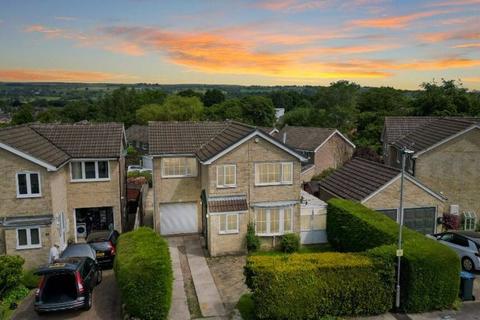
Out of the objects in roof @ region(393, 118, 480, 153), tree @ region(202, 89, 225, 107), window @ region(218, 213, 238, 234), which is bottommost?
window @ region(218, 213, 238, 234)

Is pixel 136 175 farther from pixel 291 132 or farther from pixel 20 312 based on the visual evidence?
pixel 20 312

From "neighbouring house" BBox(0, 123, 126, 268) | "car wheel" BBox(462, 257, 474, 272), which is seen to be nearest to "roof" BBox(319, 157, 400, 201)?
"car wheel" BBox(462, 257, 474, 272)

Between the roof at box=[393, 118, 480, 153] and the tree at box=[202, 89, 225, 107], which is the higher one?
the tree at box=[202, 89, 225, 107]

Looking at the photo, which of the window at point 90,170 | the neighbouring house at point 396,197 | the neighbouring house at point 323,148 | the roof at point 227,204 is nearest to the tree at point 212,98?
the neighbouring house at point 323,148

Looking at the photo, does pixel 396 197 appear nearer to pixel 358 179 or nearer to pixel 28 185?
pixel 358 179

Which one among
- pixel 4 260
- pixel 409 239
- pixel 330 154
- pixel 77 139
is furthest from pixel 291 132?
pixel 4 260

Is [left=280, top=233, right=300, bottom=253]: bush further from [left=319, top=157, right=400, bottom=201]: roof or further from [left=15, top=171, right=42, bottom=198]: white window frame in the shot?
[left=15, top=171, right=42, bottom=198]: white window frame

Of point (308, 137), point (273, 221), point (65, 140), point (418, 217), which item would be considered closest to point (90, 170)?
point (65, 140)
